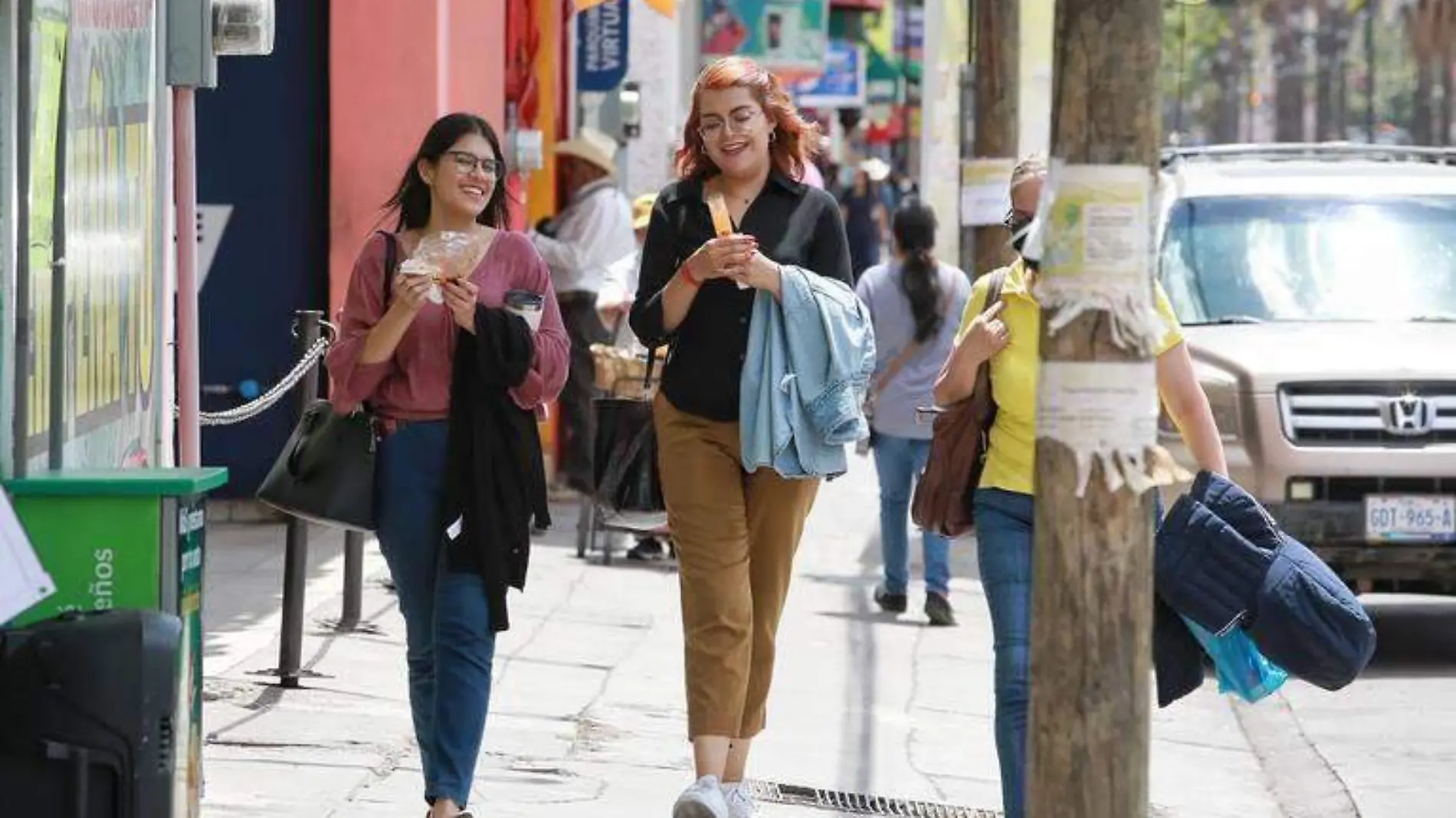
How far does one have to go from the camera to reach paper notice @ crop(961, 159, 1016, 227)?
14.3 metres

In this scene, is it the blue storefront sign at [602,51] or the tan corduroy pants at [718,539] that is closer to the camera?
the tan corduroy pants at [718,539]

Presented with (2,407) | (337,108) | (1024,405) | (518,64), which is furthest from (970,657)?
(518,64)

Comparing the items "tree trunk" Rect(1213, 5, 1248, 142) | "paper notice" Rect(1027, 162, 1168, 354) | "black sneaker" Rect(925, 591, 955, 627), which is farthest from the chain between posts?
"tree trunk" Rect(1213, 5, 1248, 142)

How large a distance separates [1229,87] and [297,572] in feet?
290

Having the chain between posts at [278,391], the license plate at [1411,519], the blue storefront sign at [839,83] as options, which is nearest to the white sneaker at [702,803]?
the chain between posts at [278,391]

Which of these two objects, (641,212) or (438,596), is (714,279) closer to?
(438,596)

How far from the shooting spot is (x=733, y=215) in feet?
26.1

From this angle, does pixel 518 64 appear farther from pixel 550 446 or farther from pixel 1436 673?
pixel 1436 673

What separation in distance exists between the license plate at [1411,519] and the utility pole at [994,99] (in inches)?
112

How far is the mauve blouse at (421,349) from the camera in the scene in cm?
750

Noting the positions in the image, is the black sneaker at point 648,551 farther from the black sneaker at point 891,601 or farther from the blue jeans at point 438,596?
the blue jeans at point 438,596

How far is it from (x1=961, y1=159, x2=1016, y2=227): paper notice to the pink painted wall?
264 cm

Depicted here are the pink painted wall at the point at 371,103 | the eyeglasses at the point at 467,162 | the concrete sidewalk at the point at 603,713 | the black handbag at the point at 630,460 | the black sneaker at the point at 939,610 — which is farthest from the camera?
the pink painted wall at the point at 371,103

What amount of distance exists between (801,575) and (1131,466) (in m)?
10.1
